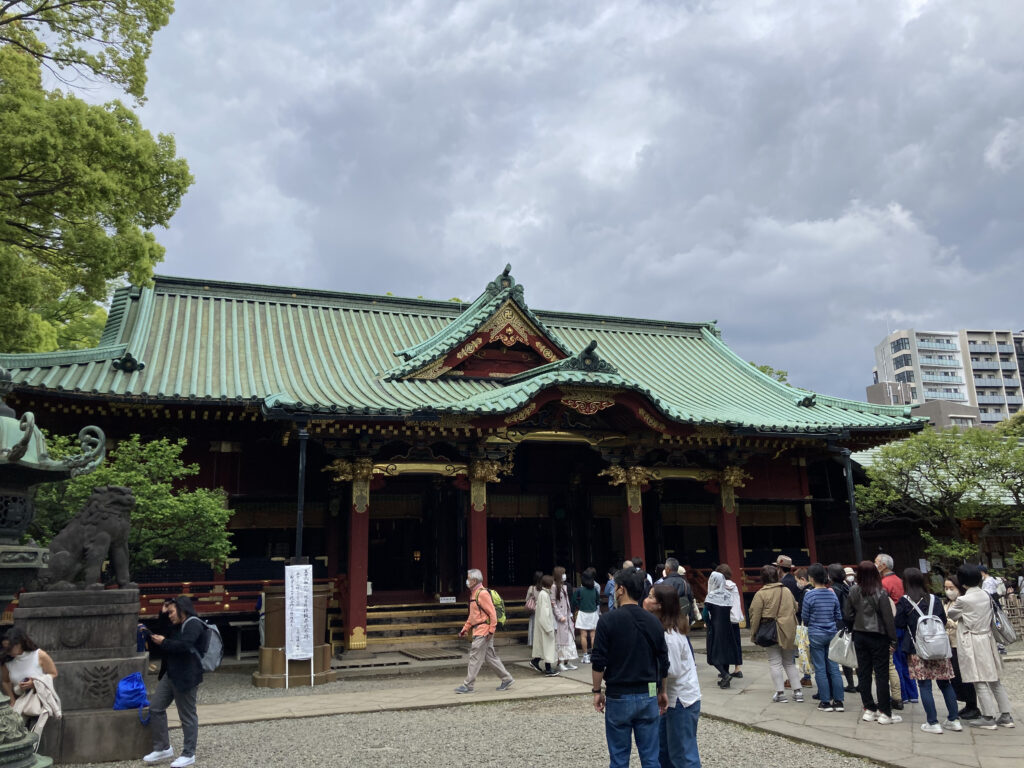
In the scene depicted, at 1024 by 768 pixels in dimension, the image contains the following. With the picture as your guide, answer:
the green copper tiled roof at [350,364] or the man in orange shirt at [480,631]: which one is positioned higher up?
the green copper tiled roof at [350,364]

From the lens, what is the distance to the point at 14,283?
12805 mm

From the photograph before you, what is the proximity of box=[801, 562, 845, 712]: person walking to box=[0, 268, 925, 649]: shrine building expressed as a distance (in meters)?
7.76

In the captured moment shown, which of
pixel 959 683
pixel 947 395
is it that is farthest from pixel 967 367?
pixel 959 683

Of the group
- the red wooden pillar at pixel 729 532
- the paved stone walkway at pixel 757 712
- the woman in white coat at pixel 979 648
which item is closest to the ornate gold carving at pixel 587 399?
the red wooden pillar at pixel 729 532

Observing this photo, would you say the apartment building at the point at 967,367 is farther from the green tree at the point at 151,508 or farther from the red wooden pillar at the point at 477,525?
the green tree at the point at 151,508

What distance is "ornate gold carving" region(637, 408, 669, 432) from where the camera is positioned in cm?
1694

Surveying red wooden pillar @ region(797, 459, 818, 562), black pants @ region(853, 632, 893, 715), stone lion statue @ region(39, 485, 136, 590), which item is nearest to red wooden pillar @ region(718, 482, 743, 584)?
red wooden pillar @ region(797, 459, 818, 562)

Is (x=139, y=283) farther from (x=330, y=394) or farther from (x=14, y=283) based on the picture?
(x=330, y=394)

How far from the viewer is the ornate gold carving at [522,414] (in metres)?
16.2

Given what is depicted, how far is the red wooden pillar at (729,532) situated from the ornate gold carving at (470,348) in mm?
7155

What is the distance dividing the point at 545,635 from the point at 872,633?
599 centimetres

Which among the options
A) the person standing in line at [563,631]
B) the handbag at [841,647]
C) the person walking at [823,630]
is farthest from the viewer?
the person standing in line at [563,631]

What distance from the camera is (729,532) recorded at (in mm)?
18734

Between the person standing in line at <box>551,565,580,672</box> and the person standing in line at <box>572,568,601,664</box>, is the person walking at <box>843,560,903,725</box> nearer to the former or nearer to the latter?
the person standing in line at <box>551,565,580,672</box>
